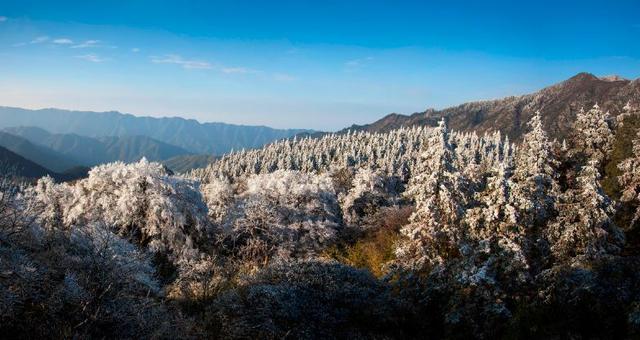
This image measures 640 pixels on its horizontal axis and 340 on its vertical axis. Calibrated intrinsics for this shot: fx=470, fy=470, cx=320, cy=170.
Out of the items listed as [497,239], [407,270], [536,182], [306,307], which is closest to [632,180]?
[536,182]

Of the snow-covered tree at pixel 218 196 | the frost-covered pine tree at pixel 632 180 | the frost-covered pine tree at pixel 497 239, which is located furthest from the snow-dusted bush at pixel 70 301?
the snow-covered tree at pixel 218 196

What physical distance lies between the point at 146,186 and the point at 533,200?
2725 centimetres

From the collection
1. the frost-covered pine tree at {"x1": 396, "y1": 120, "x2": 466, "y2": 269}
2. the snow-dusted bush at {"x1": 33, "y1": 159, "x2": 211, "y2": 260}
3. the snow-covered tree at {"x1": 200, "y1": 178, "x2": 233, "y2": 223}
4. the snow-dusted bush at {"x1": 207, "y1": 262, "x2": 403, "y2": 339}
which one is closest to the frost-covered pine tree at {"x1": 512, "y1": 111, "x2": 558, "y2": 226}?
the frost-covered pine tree at {"x1": 396, "y1": 120, "x2": 466, "y2": 269}

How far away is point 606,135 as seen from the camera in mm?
36219

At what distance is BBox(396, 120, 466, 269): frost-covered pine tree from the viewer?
23.3 metres

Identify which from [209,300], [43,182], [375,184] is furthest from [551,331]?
[43,182]

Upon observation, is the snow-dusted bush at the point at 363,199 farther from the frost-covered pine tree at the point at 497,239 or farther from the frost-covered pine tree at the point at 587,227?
the frost-covered pine tree at the point at 587,227

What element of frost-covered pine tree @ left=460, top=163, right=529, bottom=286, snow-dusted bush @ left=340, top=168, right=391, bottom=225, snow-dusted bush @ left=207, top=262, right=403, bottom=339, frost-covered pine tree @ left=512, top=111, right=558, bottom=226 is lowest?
snow-dusted bush @ left=340, top=168, right=391, bottom=225

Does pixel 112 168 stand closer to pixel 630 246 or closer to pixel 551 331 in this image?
pixel 551 331

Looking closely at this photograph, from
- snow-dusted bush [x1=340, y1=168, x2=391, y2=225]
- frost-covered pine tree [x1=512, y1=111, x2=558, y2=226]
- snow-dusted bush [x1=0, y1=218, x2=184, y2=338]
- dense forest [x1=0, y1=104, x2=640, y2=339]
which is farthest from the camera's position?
snow-dusted bush [x1=340, y1=168, x2=391, y2=225]

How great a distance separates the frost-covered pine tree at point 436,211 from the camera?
76.4 feet

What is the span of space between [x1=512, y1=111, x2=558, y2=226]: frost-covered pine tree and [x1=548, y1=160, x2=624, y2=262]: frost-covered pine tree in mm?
1005

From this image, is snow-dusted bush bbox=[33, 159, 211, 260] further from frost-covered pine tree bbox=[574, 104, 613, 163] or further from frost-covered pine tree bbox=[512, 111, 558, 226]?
frost-covered pine tree bbox=[574, 104, 613, 163]

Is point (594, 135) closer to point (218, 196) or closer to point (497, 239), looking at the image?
point (497, 239)
